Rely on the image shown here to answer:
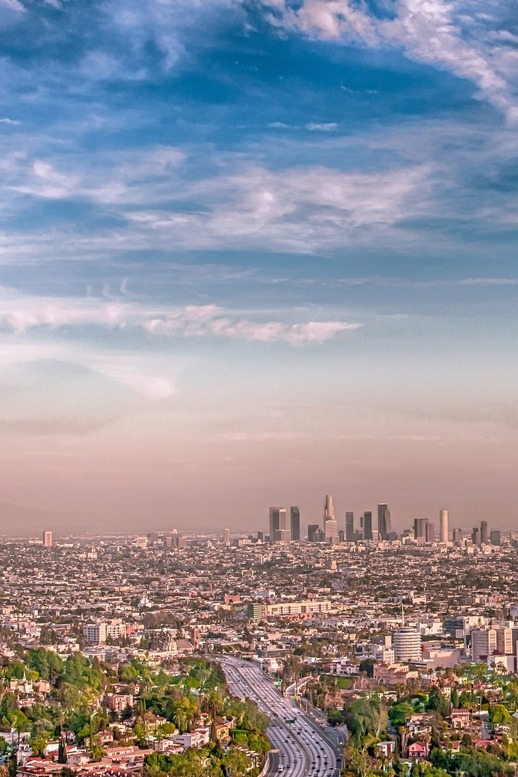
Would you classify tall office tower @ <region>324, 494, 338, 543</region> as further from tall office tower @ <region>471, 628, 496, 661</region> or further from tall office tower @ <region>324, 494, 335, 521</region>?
tall office tower @ <region>471, 628, 496, 661</region>

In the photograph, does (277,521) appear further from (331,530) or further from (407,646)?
(407,646)

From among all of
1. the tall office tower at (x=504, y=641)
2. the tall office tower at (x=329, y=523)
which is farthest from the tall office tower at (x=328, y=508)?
the tall office tower at (x=504, y=641)

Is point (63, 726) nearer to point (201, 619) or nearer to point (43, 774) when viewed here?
point (43, 774)

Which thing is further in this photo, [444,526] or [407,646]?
[444,526]

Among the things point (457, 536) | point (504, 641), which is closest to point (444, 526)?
point (457, 536)

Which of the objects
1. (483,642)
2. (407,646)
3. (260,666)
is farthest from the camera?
(483,642)

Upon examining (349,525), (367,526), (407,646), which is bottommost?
(407,646)

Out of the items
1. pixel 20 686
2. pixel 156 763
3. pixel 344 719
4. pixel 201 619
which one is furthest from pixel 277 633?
pixel 156 763

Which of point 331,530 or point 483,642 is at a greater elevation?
point 331,530
